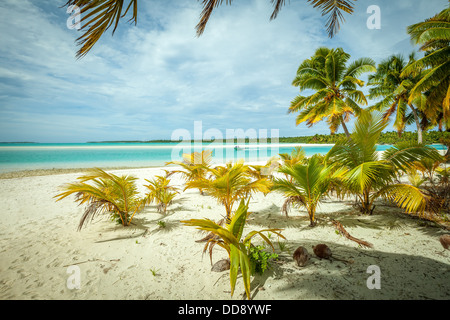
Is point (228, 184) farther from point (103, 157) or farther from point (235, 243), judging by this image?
point (103, 157)

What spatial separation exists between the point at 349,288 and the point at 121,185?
3758mm

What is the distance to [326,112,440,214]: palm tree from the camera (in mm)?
3070

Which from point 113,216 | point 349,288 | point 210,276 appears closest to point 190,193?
point 113,216

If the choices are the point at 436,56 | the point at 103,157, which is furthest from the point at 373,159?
the point at 103,157

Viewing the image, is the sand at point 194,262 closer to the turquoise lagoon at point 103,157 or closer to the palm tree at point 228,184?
the palm tree at point 228,184

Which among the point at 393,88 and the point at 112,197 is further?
the point at 393,88

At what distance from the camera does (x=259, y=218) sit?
158 inches

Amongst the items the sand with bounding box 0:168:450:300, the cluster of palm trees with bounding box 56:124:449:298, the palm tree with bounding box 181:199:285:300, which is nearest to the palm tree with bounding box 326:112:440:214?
the cluster of palm trees with bounding box 56:124:449:298

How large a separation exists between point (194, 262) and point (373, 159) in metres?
3.93

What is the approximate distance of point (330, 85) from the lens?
1203cm

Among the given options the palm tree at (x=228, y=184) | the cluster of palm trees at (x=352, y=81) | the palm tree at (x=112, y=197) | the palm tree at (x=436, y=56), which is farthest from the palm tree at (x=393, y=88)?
the palm tree at (x=112, y=197)

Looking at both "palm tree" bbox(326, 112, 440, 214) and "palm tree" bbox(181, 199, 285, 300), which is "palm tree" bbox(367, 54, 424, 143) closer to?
"palm tree" bbox(326, 112, 440, 214)

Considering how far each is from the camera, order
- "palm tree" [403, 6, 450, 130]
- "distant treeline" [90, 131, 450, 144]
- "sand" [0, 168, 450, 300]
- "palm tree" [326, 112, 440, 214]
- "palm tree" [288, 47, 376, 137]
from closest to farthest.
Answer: "sand" [0, 168, 450, 300] → "palm tree" [326, 112, 440, 214] → "palm tree" [403, 6, 450, 130] → "palm tree" [288, 47, 376, 137] → "distant treeline" [90, 131, 450, 144]

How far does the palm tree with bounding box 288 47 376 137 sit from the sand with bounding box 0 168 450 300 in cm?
918
